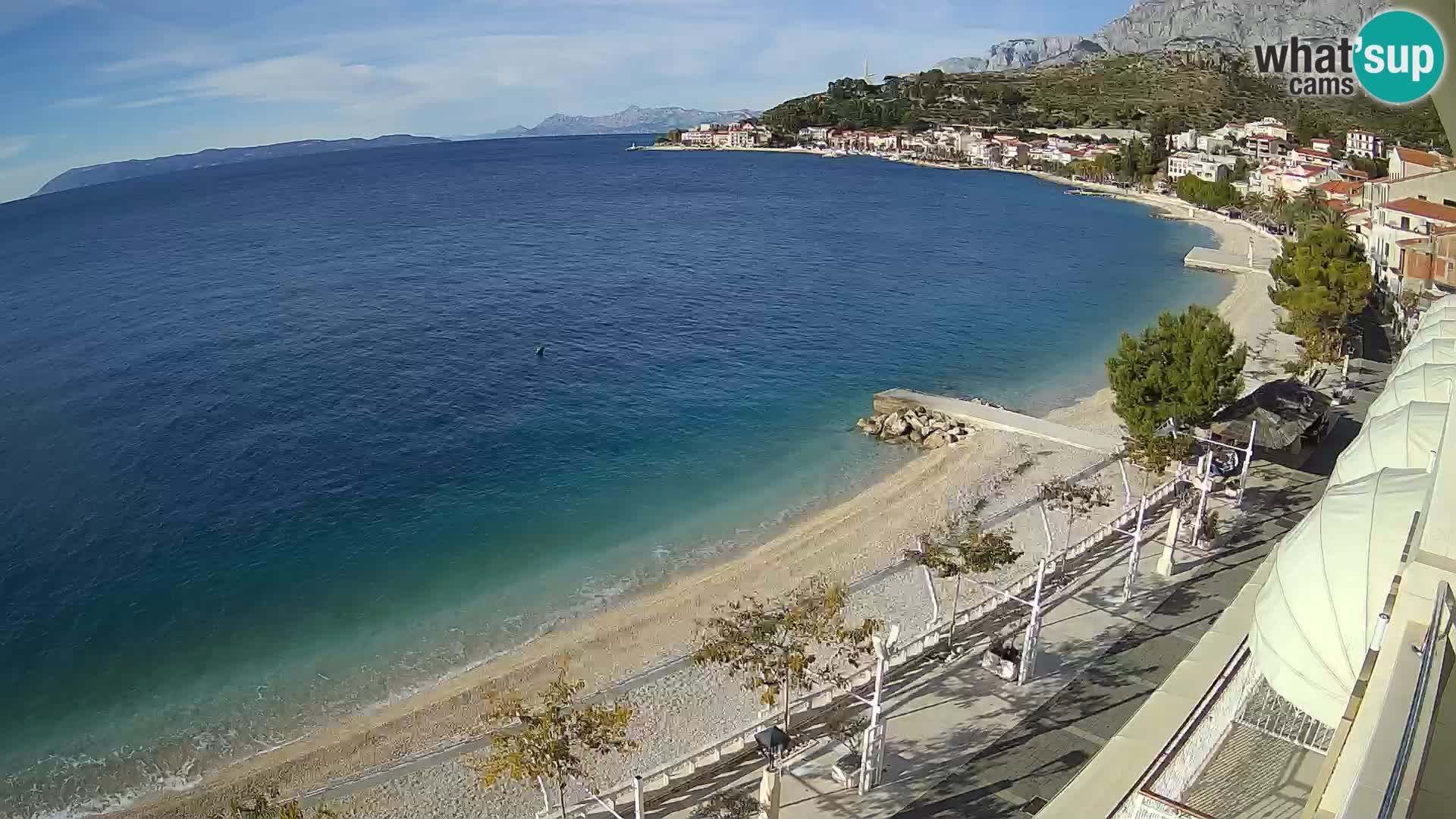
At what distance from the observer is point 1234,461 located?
23625mm

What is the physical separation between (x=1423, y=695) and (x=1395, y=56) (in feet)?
58.7

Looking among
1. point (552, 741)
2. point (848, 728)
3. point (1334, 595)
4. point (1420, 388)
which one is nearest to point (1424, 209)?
point (1420, 388)

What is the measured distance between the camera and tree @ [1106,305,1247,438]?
23.8 metres

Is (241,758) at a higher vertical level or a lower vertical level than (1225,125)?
lower

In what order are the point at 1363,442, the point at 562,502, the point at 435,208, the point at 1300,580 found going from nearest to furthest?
the point at 1300,580, the point at 1363,442, the point at 562,502, the point at 435,208

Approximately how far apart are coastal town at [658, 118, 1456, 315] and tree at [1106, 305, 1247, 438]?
17.6m

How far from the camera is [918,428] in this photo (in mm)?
32344

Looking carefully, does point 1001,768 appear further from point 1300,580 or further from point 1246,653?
point 1300,580

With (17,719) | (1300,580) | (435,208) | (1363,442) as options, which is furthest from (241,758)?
(435,208)

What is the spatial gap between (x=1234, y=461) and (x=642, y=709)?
17105 mm

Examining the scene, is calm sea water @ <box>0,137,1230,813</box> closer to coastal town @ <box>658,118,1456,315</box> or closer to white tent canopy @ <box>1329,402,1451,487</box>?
coastal town @ <box>658,118,1456,315</box>

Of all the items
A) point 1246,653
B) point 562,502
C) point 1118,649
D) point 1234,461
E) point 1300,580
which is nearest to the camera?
point 1300,580

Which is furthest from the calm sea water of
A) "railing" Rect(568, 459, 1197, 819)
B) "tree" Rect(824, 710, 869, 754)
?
"tree" Rect(824, 710, 869, 754)

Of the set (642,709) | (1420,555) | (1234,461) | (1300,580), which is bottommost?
(642,709)
